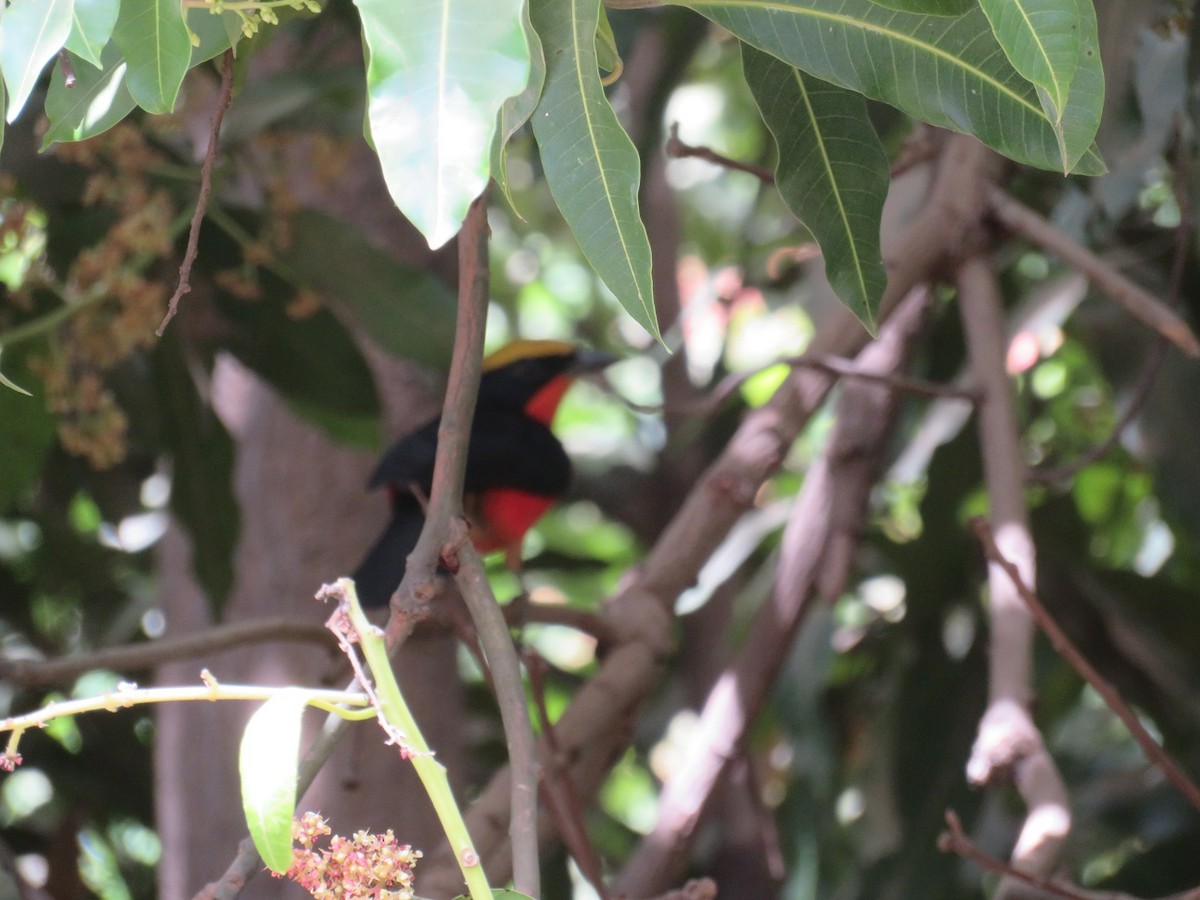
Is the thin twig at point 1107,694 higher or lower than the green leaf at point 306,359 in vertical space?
lower

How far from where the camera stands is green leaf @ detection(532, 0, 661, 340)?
78cm

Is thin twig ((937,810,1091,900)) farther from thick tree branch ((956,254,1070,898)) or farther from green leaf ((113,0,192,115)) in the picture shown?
green leaf ((113,0,192,115))

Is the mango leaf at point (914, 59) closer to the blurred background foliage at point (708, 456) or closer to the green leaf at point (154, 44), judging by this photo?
the green leaf at point (154, 44)

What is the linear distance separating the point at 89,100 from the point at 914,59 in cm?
53

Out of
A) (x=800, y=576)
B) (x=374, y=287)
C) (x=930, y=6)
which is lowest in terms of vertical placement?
(x=800, y=576)

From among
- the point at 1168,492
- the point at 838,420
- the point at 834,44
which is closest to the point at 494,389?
the point at 838,420

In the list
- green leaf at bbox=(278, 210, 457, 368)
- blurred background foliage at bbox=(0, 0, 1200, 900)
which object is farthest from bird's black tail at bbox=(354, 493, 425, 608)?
green leaf at bbox=(278, 210, 457, 368)

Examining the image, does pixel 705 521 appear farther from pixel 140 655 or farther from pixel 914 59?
pixel 914 59

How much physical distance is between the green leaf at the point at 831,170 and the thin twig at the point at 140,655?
2.83 ft

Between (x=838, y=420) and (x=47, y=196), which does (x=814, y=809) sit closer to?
(x=838, y=420)

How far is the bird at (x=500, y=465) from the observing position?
2109 mm

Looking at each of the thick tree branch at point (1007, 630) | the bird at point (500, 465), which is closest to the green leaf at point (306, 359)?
the bird at point (500, 465)

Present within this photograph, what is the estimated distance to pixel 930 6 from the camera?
0.83 meters

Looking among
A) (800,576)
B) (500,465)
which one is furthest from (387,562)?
(800,576)
